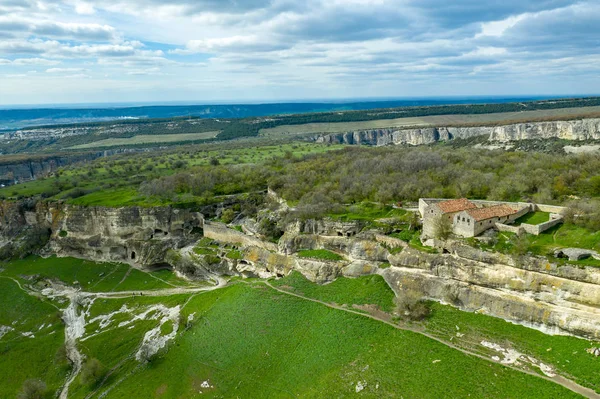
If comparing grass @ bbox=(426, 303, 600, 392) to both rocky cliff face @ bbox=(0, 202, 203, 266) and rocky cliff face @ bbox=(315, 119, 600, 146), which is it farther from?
rocky cliff face @ bbox=(315, 119, 600, 146)

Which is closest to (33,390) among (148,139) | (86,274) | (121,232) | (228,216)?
(86,274)

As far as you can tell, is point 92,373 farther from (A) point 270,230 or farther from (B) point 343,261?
(B) point 343,261

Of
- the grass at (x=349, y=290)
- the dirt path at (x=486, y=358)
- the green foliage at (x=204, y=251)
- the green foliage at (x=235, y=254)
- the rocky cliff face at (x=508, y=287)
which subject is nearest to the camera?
the dirt path at (x=486, y=358)

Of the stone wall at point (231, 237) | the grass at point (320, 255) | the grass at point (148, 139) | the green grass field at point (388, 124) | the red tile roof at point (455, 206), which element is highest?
the green grass field at point (388, 124)

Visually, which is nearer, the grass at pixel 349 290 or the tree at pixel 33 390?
the tree at pixel 33 390

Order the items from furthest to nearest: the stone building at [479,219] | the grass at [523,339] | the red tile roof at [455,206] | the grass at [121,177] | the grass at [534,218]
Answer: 1. the grass at [121,177]
2. the red tile roof at [455,206]
3. the grass at [534,218]
4. the stone building at [479,219]
5. the grass at [523,339]

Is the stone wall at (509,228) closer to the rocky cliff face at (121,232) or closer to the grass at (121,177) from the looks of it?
the rocky cliff face at (121,232)

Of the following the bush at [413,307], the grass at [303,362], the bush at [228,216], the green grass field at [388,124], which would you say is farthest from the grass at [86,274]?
the green grass field at [388,124]

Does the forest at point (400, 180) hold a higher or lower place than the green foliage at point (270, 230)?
higher
